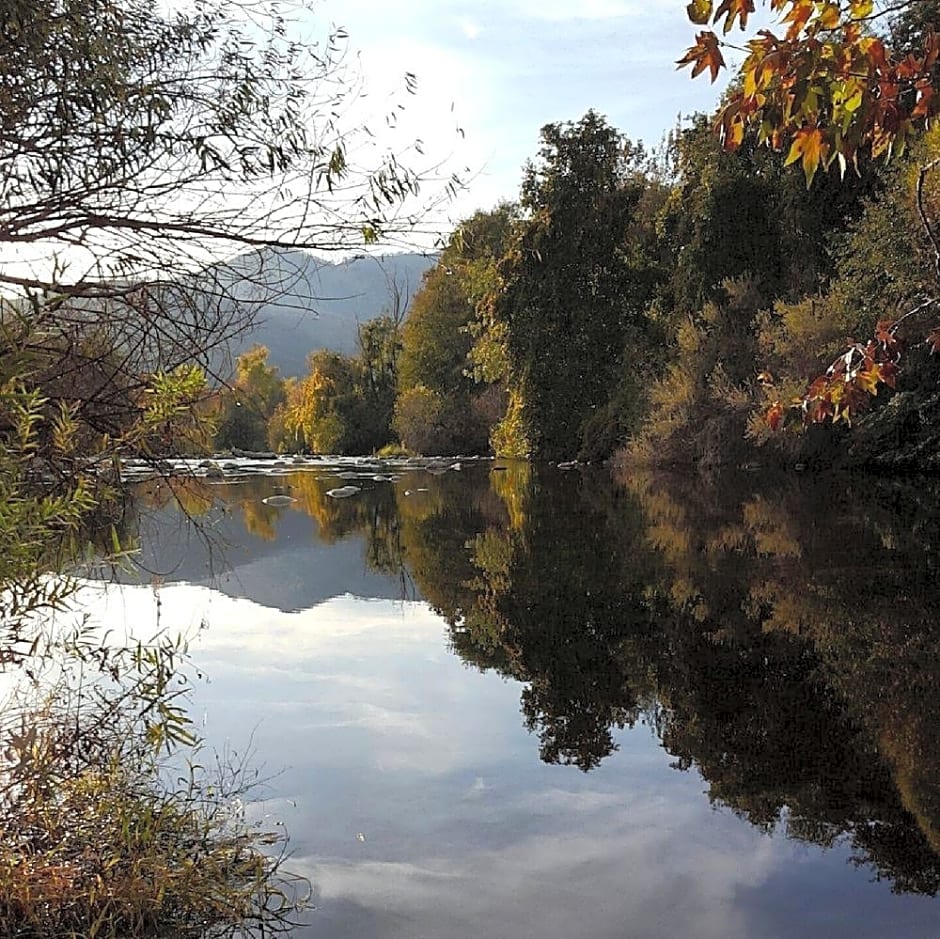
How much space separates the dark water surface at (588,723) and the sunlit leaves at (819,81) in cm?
259

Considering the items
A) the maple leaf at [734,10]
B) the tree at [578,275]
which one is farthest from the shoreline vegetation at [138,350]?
the tree at [578,275]

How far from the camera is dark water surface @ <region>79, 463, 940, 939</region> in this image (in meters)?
3.96

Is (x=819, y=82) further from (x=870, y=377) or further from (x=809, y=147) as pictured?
(x=870, y=377)

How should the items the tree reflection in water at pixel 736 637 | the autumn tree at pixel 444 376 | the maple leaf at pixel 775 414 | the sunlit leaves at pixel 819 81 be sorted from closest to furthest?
the sunlit leaves at pixel 819 81
the maple leaf at pixel 775 414
the tree reflection in water at pixel 736 637
the autumn tree at pixel 444 376

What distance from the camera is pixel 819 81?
247 centimetres

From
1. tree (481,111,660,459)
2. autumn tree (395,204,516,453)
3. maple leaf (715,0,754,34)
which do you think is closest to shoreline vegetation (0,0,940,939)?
maple leaf (715,0,754,34)

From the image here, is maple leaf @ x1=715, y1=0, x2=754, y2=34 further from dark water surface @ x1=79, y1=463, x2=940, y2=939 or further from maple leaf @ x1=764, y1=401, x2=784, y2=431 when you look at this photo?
dark water surface @ x1=79, y1=463, x2=940, y2=939

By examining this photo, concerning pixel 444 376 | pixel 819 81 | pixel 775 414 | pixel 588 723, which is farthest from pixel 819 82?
pixel 444 376

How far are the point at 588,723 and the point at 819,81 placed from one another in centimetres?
456

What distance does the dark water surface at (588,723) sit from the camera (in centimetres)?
396

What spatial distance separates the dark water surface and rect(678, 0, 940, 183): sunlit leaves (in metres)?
2.59

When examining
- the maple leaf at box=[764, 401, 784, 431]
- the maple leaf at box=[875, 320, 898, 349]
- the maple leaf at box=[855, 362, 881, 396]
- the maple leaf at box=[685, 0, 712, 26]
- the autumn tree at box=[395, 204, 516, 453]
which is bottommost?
the maple leaf at box=[855, 362, 881, 396]

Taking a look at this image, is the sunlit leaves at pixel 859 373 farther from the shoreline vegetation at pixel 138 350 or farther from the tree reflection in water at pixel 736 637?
the tree reflection in water at pixel 736 637

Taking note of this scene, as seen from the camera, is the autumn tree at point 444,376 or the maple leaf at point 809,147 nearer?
the maple leaf at point 809,147
